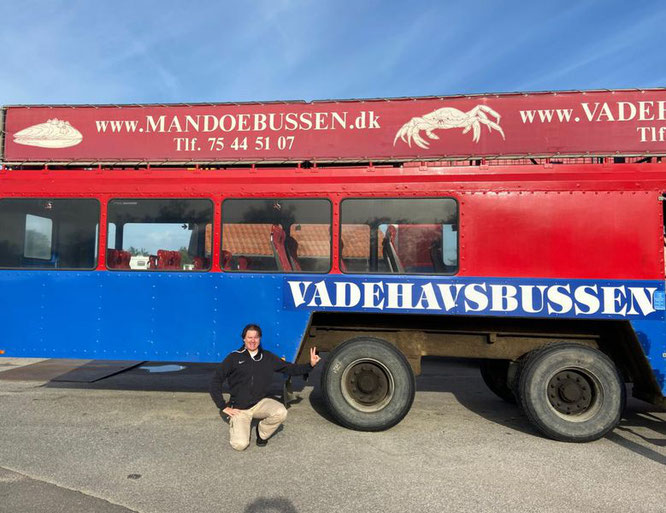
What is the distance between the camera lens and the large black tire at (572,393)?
4660 mm

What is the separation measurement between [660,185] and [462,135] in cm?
218

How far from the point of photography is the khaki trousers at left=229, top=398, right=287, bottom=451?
174 inches

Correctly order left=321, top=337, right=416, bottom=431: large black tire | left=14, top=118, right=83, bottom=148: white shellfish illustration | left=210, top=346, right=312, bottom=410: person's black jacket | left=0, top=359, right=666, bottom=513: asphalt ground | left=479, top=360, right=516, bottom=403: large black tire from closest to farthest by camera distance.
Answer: left=0, top=359, right=666, bottom=513: asphalt ground
left=210, top=346, right=312, bottom=410: person's black jacket
left=321, top=337, right=416, bottom=431: large black tire
left=14, top=118, right=83, bottom=148: white shellfish illustration
left=479, top=360, right=516, bottom=403: large black tire

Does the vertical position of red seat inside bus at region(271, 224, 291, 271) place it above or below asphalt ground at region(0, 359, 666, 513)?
above

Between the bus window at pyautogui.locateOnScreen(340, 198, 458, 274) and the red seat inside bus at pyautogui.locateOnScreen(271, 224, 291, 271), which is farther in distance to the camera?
the red seat inside bus at pyautogui.locateOnScreen(271, 224, 291, 271)

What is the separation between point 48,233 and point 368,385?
446 centimetres

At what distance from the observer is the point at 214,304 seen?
5148 millimetres

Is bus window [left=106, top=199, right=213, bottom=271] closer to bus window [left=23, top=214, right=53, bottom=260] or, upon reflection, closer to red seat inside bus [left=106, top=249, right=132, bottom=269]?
red seat inside bus [left=106, top=249, right=132, bottom=269]

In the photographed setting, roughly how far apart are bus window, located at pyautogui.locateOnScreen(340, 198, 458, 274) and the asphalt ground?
6.48ft

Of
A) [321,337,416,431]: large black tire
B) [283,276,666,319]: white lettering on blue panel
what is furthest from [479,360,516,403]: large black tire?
[321,337,416,431]: large black tire

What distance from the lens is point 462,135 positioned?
5207mm

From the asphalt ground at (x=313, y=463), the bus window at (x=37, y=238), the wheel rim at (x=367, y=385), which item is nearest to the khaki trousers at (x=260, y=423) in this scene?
the asphalt ground at (x=313, y=463)

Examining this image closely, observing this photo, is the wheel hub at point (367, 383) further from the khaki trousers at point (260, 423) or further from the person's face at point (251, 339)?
the person's face at point (251, 339)

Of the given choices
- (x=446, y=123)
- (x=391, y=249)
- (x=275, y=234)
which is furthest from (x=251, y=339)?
(x=446, y=123)
